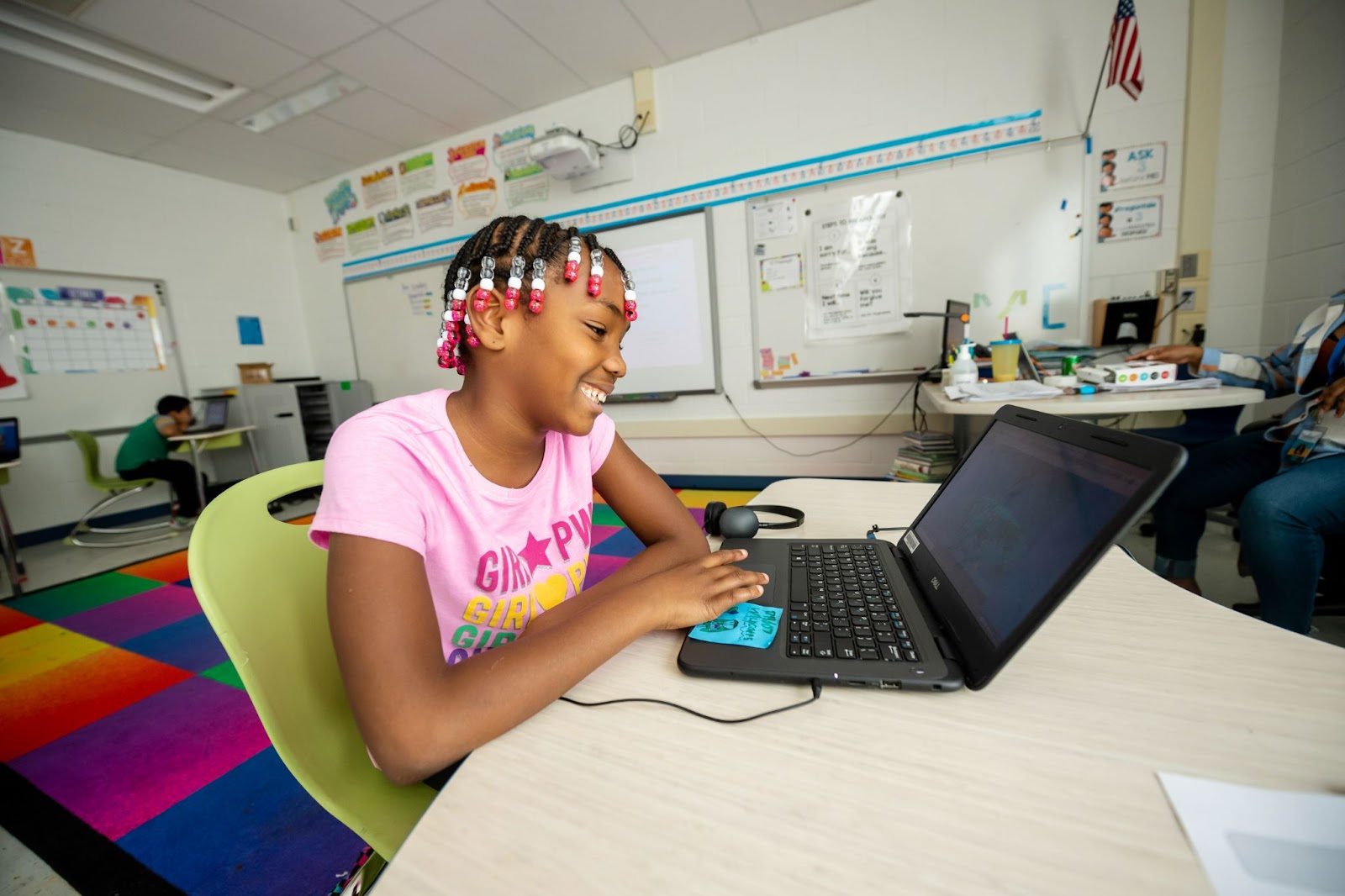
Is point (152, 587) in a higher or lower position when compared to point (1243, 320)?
lower

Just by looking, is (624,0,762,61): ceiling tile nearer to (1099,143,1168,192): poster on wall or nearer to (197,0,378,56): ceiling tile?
(197,0,378,56): ceiling tile

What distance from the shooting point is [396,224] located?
428cm

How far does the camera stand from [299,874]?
1051mm

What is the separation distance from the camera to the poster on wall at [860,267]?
2.93 m

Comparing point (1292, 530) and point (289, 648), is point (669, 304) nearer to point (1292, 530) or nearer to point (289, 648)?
point (1292, 530)

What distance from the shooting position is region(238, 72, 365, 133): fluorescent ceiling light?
321 cm

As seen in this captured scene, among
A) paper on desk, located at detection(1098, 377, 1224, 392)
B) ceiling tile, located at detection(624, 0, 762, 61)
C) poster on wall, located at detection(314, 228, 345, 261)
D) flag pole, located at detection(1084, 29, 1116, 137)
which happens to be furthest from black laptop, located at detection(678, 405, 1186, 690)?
poster on wall, located at detection(314, 228, 345, 261)

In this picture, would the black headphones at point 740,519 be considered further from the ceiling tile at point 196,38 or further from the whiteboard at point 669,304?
the ceiling tile at point 196,38

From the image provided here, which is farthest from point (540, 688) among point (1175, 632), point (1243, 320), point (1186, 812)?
point (1243, 320)

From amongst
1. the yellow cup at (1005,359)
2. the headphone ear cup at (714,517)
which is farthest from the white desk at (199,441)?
the yellow cup at (1005,359)

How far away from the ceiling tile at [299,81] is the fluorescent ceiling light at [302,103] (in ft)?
0.12

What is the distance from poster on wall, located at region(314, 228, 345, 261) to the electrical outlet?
289 cm

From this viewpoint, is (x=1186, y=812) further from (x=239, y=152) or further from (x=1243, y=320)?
(x=239, y=152)

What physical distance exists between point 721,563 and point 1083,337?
293 centimetres
